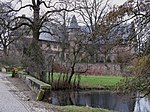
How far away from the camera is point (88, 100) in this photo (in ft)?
71.4

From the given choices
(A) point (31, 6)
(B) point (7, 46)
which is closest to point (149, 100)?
(A) point (31, 6)

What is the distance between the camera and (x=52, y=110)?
12.4 m

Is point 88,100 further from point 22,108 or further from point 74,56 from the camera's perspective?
point 22,108

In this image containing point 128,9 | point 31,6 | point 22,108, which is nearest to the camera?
point 128,9

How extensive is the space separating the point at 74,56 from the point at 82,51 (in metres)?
0.91

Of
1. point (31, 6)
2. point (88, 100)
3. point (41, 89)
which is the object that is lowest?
point (88, 100)

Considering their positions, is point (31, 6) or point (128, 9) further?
point (31, 6)

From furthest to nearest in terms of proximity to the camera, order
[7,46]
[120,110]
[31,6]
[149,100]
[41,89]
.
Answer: [7,46] < [31,6] < [149,100] < [120,110] < [41,89]

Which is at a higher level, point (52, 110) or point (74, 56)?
point (74, 56)

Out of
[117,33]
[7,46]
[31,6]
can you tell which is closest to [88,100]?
[117,33]

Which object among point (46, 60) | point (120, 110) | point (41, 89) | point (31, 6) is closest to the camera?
point (41, 89)

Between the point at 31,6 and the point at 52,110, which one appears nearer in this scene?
the point at 52,110

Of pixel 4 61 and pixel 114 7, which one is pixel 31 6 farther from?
pixel 114 7

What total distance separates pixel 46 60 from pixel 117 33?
56.2ft
